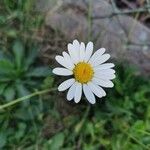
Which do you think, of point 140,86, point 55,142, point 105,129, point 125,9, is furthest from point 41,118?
point 125,9

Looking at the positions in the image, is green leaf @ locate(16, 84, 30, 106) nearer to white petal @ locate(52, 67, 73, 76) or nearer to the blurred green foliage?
the blurred green foliage

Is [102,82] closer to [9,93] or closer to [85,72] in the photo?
[85,72]

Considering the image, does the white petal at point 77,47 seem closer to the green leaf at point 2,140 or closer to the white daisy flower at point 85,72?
the white daisy flower at point 85,72

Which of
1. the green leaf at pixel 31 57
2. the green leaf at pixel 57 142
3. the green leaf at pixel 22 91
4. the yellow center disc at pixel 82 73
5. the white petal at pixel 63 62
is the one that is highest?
the green leaf at pixel 31 57

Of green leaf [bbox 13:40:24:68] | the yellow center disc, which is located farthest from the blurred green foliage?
the yellow center disc

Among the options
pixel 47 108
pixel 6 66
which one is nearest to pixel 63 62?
pixel 6 66

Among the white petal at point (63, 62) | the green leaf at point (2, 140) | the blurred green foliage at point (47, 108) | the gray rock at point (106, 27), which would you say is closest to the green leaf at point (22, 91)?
the blurred green foliage at point (47, 108)

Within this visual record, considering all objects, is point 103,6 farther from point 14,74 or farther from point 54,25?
point 14,74
